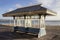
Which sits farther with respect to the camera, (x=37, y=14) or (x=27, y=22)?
(x=27, y=22)

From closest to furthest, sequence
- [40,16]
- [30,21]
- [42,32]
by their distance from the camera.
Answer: [40,16], [42,32], [30,21]

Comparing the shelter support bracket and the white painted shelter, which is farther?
the shelter support bracket

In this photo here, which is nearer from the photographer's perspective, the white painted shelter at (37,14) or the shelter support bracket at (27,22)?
the white painted shelter at (37,14)

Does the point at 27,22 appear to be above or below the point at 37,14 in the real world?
below

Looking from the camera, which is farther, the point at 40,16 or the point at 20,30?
the point at 20,30

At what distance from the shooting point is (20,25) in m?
13.9

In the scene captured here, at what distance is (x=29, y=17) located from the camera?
13328mm

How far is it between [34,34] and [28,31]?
2.43ft

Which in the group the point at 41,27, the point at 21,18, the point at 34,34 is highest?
the point at 21,18

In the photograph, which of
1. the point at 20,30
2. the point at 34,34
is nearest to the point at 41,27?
the point at 34,34

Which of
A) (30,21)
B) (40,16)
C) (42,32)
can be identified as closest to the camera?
(40,16)

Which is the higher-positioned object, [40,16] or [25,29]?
[40,16]

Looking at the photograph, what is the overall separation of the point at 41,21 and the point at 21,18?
10.6ft

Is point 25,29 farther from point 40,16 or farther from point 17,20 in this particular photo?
point 40,16
